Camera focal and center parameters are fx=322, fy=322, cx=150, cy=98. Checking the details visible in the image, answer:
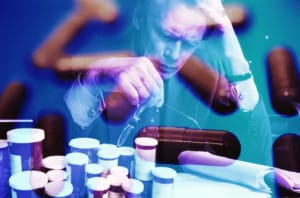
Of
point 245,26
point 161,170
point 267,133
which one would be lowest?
point 161,170

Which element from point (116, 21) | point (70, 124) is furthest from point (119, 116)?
point (116, 21)

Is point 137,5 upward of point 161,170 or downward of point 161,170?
Result: upward

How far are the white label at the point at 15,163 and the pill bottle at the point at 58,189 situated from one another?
11 centimetres

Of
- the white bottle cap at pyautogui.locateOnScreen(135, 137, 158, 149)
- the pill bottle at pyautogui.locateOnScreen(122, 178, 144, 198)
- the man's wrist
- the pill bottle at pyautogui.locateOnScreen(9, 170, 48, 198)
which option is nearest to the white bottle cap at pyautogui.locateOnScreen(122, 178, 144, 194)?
the pill bottle at pyautogui.locateOnScreen(122, 178, 144, 198)

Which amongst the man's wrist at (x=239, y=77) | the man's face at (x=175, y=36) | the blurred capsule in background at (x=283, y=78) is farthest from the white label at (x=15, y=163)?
the blurred capsule in background at (x=283, y=78)

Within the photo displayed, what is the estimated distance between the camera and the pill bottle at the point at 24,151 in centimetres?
91

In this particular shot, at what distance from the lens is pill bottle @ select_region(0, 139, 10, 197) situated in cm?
94

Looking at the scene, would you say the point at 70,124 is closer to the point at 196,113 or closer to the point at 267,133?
the point at 196,113

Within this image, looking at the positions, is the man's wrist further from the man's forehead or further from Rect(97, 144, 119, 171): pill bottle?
Rect(97, 144, 119, 171): pill bottle

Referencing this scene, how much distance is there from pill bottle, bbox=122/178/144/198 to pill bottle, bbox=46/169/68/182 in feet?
0.57

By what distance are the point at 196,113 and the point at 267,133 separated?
0.26 m

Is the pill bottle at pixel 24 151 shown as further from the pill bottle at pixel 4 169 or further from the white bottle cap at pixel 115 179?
the white bottle cap at pixel 115 179

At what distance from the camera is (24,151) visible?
36.2 inches

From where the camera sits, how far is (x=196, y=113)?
1097 mm
